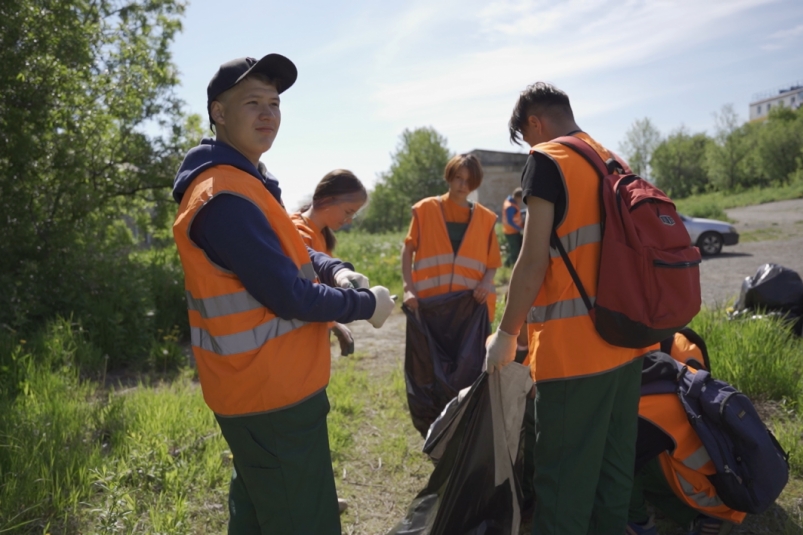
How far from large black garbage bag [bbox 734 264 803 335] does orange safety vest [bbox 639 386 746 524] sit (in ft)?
8.20

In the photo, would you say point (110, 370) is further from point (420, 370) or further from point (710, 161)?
point (710, 161)

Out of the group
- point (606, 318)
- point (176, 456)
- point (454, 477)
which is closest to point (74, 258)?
point (176, 456)

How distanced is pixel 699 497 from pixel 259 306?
2247 mm

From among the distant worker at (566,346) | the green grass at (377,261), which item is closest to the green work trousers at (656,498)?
the distant worker at (566,346)

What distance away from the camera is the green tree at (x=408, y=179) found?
5541 centimetres

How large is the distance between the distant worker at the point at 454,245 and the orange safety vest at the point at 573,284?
1.86m

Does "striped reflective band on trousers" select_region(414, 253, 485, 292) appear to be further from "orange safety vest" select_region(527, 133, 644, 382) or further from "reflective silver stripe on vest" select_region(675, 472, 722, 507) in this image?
"orange safety vest" select_region(527, 133, 644, 382)

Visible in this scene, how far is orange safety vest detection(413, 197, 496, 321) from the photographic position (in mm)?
4176

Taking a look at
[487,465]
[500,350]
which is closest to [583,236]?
[500,350]

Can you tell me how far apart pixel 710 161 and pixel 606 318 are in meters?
61.1

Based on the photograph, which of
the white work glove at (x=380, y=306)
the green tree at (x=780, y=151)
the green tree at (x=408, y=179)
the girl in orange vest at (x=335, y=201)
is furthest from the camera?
the green tree at (x=408, y=179)

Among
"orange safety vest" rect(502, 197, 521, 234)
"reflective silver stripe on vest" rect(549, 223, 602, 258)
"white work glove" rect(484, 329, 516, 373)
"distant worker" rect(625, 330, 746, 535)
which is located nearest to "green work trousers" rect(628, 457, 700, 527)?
"distant worker" rect(625, 330, 746, 535)

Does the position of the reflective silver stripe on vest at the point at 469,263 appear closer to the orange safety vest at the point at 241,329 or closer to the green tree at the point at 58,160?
the orange safety vest at the point at 241,329

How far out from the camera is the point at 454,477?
106 inches
